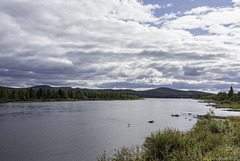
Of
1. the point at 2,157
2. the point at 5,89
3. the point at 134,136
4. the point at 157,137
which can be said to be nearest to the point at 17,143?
the point at 2,157

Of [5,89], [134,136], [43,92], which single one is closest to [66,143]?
[134,136]

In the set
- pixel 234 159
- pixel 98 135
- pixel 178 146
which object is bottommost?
pixel 98 135

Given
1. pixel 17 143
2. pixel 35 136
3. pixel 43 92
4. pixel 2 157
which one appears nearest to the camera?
pixel 2 157

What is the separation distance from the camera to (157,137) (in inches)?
683

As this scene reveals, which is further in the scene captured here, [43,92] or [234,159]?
[43,92]

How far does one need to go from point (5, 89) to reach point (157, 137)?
576ft

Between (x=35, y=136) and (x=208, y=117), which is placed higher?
(x=208, y=117)

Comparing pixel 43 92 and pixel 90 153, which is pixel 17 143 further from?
pixel 43 92

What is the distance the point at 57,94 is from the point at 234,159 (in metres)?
203

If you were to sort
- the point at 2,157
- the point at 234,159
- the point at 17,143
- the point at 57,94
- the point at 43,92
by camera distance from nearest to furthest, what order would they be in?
the point at 234,159 < the point at 2,157 < the point at 17,143 < the point at 43,92 < the point at 57,94

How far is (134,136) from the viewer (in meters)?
36.9

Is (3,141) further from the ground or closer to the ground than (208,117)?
closer to the ground

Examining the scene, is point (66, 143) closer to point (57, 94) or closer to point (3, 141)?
point (3, 141)

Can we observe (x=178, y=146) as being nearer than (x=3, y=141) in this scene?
Yes
